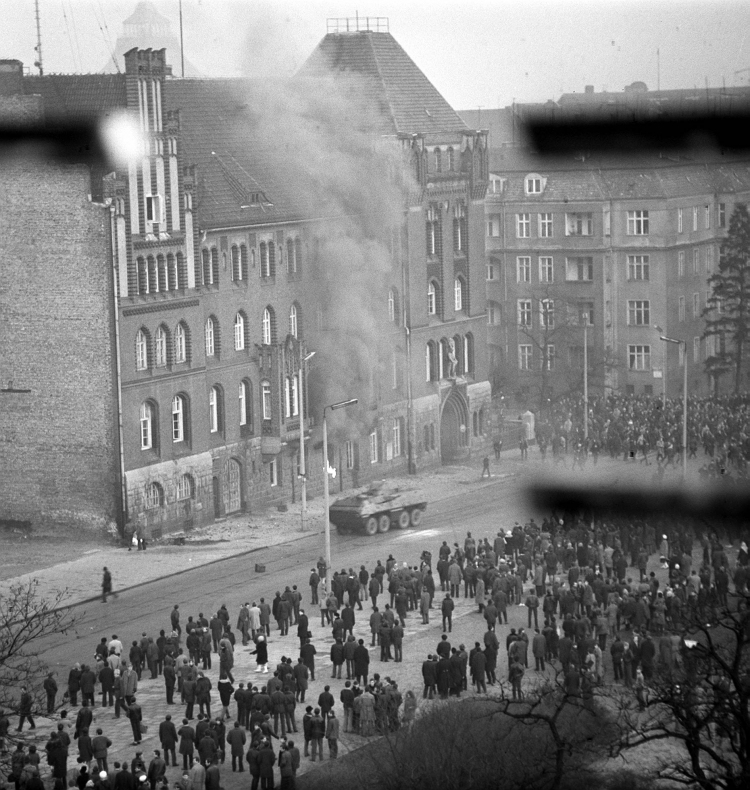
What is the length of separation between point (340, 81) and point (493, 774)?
174 feet

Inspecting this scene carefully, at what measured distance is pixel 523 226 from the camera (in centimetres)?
10406

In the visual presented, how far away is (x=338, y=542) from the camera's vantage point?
67.6 metres

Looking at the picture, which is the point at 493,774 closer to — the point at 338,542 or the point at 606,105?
the point at 338,542

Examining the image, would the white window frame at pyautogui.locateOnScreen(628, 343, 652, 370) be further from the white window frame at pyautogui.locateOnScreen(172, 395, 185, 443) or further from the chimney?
the chimney

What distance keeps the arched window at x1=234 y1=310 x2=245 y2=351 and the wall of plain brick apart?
8.14m

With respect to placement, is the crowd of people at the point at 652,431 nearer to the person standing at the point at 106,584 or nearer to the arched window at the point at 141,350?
the arched window at the point at 141,350

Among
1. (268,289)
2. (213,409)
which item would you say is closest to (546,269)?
(268,289)

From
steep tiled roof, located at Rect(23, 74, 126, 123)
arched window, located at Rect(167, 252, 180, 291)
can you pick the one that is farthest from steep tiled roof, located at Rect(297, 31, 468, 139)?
arched window, located at Rect(167, 252, 180, 291)

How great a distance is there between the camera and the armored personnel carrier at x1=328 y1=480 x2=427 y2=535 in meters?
68.1

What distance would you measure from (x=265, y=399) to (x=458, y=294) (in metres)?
16.0

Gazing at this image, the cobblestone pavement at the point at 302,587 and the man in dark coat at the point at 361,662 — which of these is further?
the man in dark coat at the point at 361,662

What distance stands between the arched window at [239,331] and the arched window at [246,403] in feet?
4.22

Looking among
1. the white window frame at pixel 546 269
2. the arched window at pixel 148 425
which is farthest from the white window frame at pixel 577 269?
the arched window at pixel 148 425

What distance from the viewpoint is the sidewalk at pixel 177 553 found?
60.8 metres
